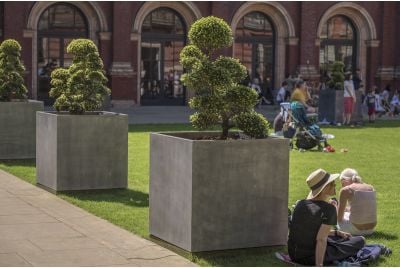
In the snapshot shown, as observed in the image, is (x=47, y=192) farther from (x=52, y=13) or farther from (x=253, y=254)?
(x=52, y=13)

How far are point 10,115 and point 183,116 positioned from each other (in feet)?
45.8

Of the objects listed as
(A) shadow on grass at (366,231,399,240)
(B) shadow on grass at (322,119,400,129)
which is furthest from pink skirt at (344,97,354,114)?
(A) shadow on grass at (366,231,399,240)

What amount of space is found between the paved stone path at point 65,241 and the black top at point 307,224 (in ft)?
3.23

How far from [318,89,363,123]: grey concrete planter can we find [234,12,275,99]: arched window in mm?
9359

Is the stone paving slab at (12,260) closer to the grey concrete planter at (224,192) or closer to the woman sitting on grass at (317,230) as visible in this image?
the grey concrete planter at (224,192)

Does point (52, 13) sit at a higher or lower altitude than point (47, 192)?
higher

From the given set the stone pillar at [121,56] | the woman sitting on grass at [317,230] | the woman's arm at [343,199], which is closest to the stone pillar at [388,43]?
the stone pillar at [121,56]

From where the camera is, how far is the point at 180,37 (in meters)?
33.8

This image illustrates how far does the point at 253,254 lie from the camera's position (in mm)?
7770

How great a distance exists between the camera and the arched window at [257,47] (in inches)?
1375

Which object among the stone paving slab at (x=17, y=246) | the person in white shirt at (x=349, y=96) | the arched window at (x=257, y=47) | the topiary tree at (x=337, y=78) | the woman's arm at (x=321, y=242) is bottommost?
the stone paving slab at (x=17, y=246)

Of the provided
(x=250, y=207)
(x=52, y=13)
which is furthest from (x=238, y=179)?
(x=52, y=13)

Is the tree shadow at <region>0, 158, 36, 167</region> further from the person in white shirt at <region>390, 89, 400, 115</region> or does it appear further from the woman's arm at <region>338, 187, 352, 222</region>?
the person in white shirt at <region>390, 89, 400, 115</region>

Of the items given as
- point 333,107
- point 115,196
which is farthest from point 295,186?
point 333,107
